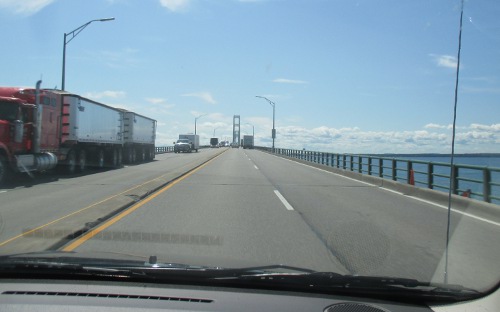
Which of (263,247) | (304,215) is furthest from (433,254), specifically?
(304,215)

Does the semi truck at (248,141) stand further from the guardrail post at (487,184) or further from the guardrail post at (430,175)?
the guardrail post at (487,184)

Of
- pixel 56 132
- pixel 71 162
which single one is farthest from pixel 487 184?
pixel 71 162

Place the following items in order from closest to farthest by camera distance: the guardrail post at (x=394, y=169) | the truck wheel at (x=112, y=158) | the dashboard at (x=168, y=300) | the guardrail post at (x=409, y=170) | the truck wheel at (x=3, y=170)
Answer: the dashboard at (x=168, y=300) → the truck wheel at (x=3, y=170) → the guardrail post at (x=409, y=170) → the guardrail post at (x=394, y=169) → the truck wheel at (x=112, y=158)

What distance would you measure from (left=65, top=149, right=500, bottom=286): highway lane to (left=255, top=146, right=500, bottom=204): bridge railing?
1.18 m

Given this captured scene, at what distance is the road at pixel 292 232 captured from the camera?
272 inches

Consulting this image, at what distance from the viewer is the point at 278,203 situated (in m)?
13.9

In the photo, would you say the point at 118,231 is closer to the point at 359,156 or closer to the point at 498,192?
the point at 498,192

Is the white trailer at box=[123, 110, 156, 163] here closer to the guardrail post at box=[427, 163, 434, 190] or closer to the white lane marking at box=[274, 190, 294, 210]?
the white lane marking at box=[274, 190, 294, 210]

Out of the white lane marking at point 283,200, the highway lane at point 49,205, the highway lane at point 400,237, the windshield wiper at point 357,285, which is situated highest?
the windshield wiper at point 357,285

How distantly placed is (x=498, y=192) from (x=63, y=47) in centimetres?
2197

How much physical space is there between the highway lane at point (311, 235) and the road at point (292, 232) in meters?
0.02

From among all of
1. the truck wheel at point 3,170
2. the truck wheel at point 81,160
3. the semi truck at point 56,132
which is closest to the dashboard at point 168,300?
the truck wheel at point 3,170

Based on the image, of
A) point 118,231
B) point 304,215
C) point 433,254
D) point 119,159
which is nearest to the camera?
point 433,254

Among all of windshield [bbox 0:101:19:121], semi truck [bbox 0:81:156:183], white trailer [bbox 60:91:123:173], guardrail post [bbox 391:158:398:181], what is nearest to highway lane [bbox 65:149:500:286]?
guardrail post [bbox 391:158:398:181]
